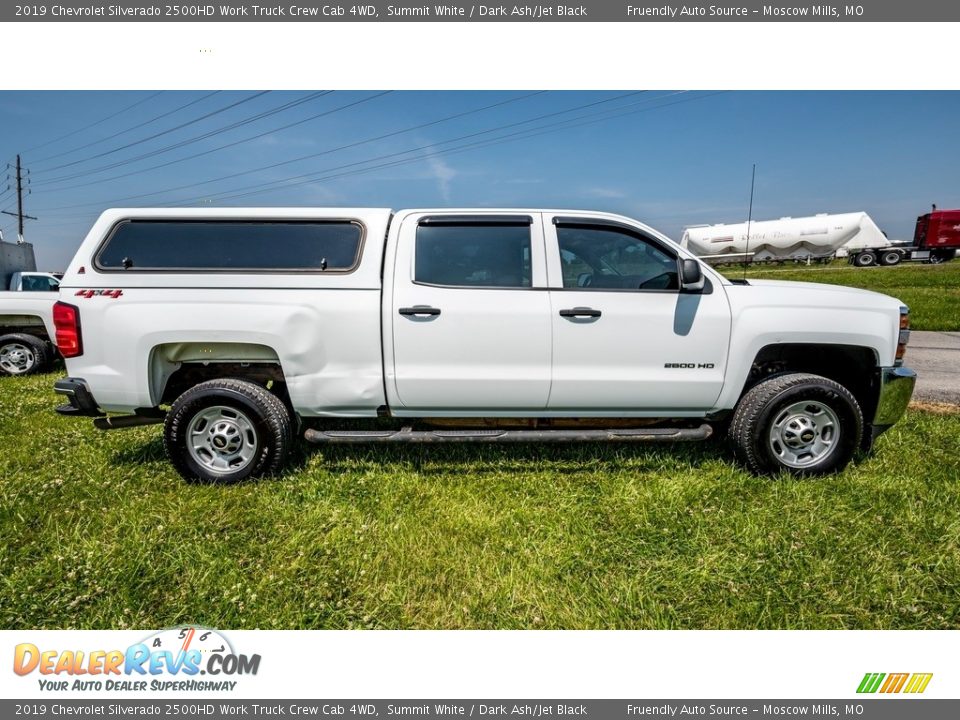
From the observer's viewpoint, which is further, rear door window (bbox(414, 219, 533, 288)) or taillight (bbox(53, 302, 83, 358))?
rear door window (bbox(414, 219, 533, 288))

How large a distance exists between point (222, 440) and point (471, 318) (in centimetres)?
206

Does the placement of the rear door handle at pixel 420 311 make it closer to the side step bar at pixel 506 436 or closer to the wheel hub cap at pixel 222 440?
the side step bar at pixel 506 436

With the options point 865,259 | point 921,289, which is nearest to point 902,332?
point 921,289

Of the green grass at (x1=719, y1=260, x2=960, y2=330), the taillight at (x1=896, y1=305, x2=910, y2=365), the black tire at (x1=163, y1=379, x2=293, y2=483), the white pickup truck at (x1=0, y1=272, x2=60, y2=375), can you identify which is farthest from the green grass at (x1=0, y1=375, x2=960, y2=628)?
the green grass at (x1=719, y1=260, x2=960, y2=330)

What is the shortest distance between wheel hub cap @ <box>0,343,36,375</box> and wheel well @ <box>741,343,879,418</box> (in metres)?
9.82

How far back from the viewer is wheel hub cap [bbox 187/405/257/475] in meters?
3.38

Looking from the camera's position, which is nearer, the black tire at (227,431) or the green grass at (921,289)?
the black tire at (227,431)

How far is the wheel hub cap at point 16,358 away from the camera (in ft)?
23.4

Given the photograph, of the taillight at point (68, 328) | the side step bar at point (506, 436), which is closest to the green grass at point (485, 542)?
the side step bar at point (506, 436)

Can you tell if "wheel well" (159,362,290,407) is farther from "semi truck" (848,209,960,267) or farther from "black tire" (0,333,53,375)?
"semi truck" (848,209,960,267)

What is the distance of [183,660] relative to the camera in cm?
208

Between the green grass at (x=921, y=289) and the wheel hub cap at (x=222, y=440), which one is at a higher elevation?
the green grass at (x=921, y=289)

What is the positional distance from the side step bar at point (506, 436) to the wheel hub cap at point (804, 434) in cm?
54

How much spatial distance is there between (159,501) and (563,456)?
2985mm
